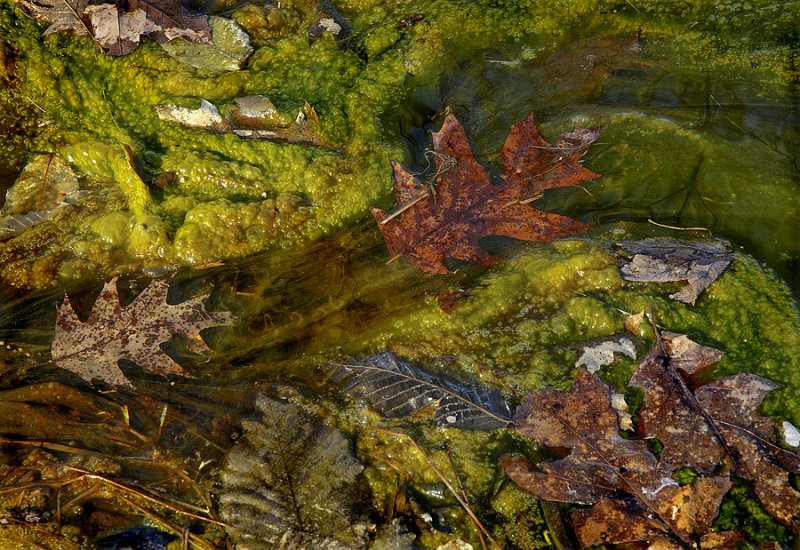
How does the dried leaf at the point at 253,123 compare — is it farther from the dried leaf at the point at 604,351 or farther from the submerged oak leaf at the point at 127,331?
the dried leaf at the point at 604,351

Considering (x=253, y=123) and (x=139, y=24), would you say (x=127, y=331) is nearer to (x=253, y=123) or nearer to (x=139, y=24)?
(x=253, y=123)

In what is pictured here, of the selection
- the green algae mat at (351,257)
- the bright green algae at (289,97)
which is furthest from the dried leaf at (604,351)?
the bright green algae at (289,97)

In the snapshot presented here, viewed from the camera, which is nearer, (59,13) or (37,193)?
(37,193)

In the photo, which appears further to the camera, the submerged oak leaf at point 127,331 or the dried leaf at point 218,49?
the dried leaf at point 218,49

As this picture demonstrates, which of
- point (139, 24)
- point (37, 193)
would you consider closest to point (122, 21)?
point (139, 24)

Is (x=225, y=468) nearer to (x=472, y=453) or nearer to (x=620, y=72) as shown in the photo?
(x=472, y=453)

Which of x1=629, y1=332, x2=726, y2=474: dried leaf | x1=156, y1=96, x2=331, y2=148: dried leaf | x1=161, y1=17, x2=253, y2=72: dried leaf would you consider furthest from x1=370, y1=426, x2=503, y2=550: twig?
x1=161, y1=17, x2=253, y2=72: dried leaf
